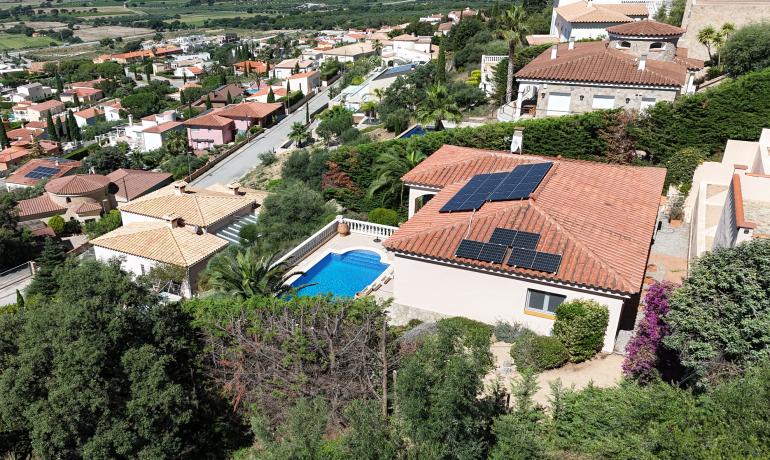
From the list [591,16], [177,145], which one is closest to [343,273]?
[591,16]

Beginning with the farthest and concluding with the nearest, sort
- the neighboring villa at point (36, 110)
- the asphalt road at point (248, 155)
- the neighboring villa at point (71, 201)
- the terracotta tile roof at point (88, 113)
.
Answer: the neighboring villa at point (36, 110) → the terracotta tile roof at point (88, 113) → the asphalt road at point (248, 155) → the neighboring villa at point (71, 201)

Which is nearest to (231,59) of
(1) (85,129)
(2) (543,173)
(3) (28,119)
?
(3) (28,119)

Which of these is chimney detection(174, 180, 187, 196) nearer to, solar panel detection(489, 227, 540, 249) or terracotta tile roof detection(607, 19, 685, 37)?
solar panel detection(489, 227, 540, 249)

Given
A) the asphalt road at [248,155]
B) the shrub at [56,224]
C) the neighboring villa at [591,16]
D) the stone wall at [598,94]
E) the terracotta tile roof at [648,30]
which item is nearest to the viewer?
the stone wall at [598,94]

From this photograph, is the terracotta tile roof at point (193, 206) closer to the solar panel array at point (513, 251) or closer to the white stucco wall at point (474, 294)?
the white stucco wall at point (474, 294)

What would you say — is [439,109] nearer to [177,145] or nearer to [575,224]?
[575,224]

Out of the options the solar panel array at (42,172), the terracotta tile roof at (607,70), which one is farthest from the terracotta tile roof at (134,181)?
the terracotta tile roof at (607,70)
